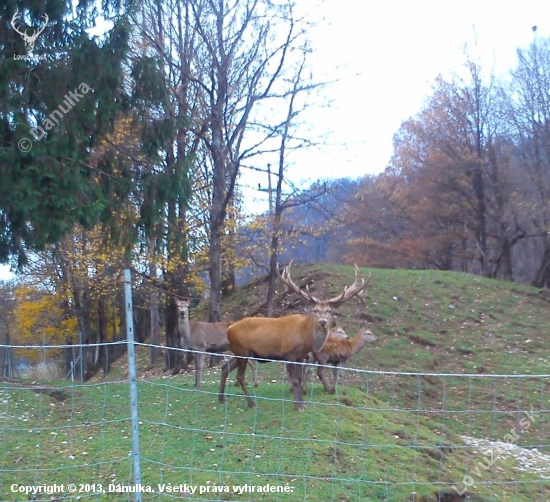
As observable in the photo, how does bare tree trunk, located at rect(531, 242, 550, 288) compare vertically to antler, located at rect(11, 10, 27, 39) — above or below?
below

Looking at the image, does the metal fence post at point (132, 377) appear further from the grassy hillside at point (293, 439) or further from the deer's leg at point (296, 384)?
the deer's leg at point (296, 384)

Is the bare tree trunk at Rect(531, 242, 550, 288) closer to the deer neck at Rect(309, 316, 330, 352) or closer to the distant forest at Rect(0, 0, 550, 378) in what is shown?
the distant forest at Rect(0, 0, 550, 378)

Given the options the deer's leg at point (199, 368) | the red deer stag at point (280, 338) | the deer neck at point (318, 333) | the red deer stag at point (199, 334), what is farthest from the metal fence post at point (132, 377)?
the red deer stag at point (199, 334)

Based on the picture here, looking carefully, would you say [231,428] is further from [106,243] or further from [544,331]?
[544,331]

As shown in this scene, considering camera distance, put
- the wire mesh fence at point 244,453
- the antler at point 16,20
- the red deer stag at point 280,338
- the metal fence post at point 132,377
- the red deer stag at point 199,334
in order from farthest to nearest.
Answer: the red deer stag at point 199,334 < the antler at point 16,20 < the red deer stag at point 280,338 < the wire mesh fence at point 244,453 < the metal fence post at point 132,377

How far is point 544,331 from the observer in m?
20.8

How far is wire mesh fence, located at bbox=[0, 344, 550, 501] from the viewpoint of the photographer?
6070mm

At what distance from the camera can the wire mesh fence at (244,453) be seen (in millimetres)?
6070

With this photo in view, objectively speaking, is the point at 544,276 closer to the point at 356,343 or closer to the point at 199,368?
the point at 356,343

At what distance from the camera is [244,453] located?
7258 mm

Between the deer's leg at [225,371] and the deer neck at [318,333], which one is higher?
the deer neck at [318,333]

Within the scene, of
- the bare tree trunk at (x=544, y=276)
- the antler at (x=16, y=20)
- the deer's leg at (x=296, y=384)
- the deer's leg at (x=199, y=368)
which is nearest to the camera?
the deer's leg at (x=296, y=384)

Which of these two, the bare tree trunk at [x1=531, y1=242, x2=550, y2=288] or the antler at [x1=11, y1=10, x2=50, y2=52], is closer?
the antler at [x1=11, y1=10, x2=50, y2=52]

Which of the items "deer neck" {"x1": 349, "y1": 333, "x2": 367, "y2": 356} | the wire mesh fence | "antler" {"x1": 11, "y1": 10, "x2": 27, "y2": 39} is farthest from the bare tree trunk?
"antler" {"x1": 11, "y1": 10, "x2": 27, "y2": 39}
